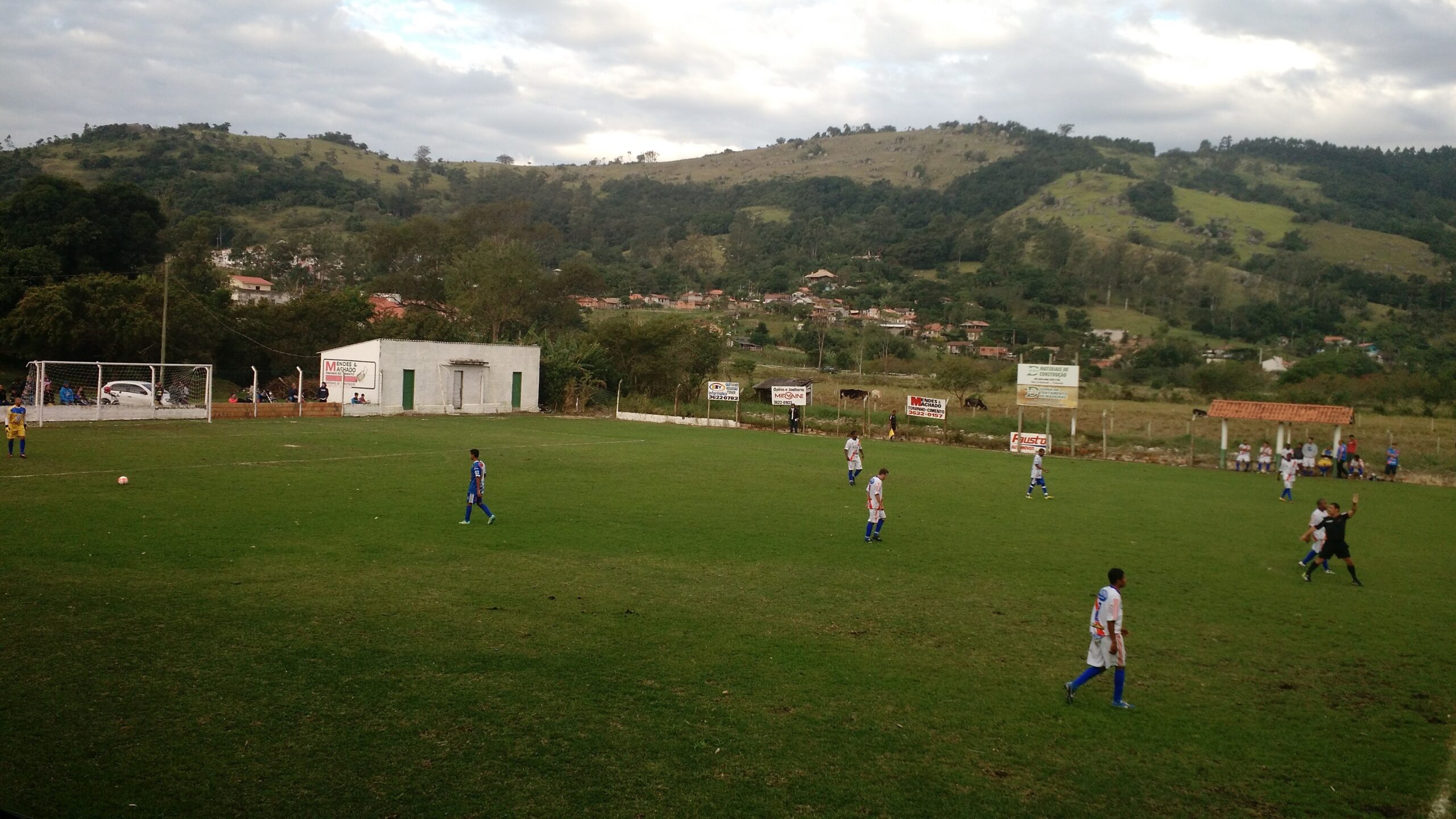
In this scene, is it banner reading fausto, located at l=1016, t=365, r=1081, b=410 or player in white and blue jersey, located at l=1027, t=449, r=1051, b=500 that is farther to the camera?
banner reading fausto, located at l=1016, t=365, r=1081, b=410

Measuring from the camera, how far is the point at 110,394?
116ft

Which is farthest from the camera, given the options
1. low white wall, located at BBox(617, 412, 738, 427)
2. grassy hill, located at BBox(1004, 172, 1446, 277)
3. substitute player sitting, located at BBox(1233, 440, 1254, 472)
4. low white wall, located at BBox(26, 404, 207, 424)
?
grassy hill, located at BBox(1004, 172, 1446, 277)

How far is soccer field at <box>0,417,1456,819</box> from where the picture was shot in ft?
22.9

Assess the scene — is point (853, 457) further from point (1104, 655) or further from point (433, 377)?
point (433, 377)

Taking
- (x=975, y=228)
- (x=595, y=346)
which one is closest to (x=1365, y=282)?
(x=975, y=228)

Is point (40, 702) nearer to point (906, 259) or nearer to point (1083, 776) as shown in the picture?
point (1083, 776)

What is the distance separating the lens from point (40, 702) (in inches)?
304

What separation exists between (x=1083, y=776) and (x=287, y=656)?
290 inches

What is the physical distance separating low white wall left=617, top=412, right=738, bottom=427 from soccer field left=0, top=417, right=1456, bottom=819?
26097 mm

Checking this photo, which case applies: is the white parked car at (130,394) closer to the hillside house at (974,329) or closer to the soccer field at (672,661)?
the soccer field at (672,661)

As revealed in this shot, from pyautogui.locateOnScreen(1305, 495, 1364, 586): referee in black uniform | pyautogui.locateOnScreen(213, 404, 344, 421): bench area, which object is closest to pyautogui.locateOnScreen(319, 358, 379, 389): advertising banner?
pyautogui.locateOnScreen(213, 404, 344, 421): bench area

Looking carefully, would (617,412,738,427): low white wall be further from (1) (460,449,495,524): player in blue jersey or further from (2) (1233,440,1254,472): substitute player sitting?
(1) (460,449,495,524): player in blue jersey

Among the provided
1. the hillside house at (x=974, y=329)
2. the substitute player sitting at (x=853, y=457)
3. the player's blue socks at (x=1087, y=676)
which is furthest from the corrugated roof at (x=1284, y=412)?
the hillside house at (x=974, y=329)

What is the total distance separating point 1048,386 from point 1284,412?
29.0 feet
